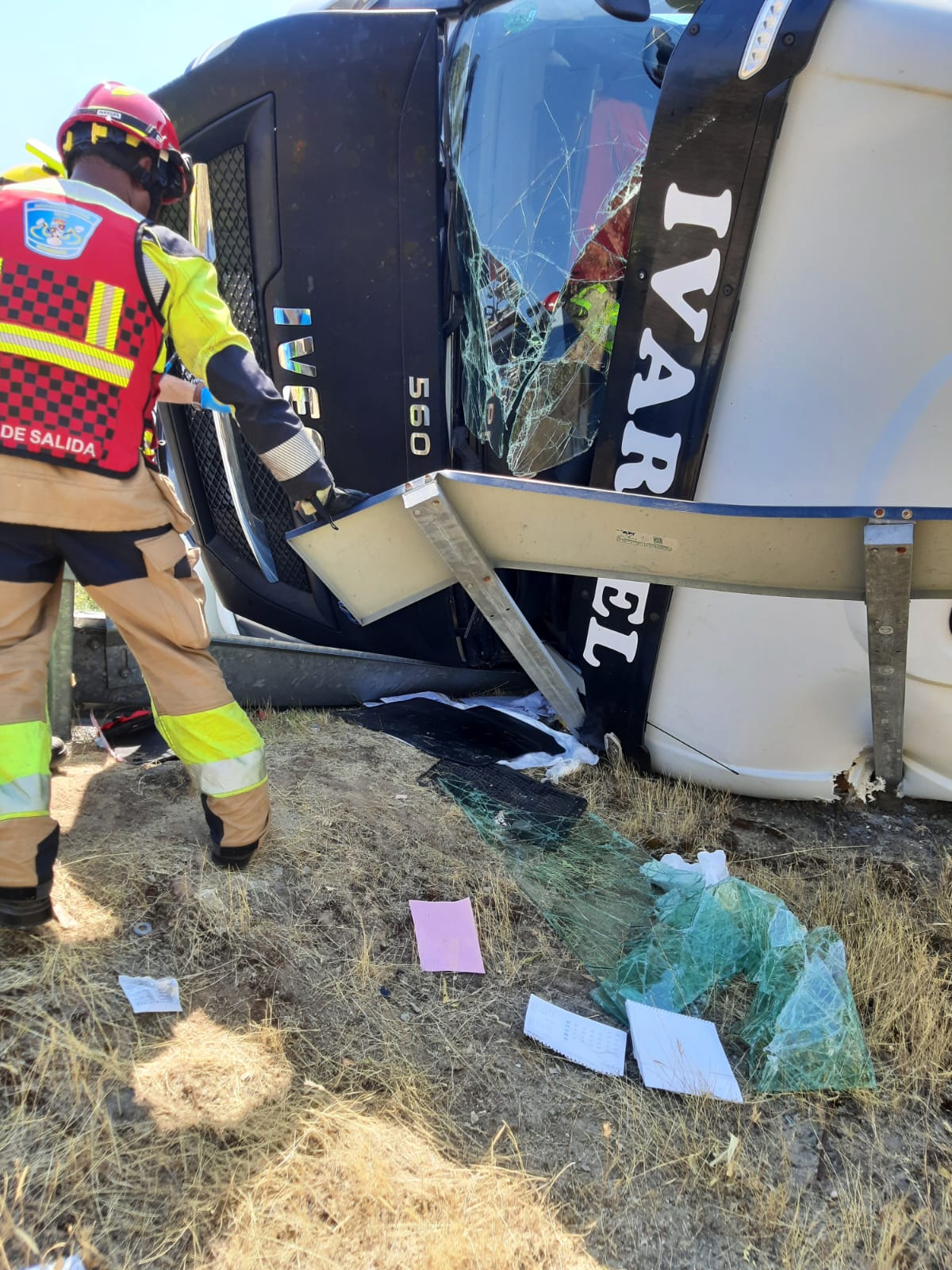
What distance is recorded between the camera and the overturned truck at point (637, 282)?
2.44 m

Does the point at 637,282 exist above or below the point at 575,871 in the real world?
above

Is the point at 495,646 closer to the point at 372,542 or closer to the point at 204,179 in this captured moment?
the point at 372,542

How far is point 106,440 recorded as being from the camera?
212 centimetres

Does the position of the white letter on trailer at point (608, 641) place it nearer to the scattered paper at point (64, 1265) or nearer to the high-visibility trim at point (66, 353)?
the high-visibility trim at point (66, 353)

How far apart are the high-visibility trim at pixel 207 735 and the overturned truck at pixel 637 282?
136cm

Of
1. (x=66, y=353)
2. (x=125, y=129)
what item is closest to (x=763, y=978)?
(x=66, y=353)

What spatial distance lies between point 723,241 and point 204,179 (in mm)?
1928

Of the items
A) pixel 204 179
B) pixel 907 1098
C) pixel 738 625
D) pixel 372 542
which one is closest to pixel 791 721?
pixel 738 625

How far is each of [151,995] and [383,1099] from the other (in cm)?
58

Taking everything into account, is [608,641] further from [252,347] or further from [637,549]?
[252,347]

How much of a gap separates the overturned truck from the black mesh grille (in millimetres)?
16

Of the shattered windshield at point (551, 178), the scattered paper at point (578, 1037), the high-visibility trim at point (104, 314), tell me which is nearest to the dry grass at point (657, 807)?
the scattered paper at point (578, 1037)

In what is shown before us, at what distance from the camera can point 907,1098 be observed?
197 centimetres

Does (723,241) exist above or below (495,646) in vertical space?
above
